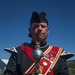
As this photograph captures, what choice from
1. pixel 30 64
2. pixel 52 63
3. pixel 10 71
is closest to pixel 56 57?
pixel 52 63

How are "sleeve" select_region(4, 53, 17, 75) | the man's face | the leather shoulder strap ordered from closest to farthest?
1. "sleeve" select_region(4, 53, 17, 75)
2. the man's face
3. the leather shoulder strap

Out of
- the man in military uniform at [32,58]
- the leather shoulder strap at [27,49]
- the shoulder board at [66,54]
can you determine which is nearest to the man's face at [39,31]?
the man in military uniform at [32,58]

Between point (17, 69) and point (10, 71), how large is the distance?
0.22 meters

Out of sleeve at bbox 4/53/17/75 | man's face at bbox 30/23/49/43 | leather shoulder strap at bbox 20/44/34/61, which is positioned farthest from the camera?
leather shoulder strap at bbox 20/44/34/61

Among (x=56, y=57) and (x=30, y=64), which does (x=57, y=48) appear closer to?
(x=56, y=57)

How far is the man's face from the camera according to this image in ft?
25.4

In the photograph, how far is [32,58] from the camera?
8.00 m

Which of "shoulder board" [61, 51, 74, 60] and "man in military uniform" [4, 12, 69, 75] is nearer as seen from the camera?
"man in military uniform" [4, 12, 69, 75]

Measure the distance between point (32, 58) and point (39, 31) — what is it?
2.48 feet

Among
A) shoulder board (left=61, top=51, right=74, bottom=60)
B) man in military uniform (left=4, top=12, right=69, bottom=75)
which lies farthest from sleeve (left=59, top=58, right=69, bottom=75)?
shoulder board (left=61, top=51, right=74, bottom=60)

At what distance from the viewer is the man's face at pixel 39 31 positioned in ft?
25.4

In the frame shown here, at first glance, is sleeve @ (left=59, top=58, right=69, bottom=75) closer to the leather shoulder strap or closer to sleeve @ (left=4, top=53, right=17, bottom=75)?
the leather shoulder strap

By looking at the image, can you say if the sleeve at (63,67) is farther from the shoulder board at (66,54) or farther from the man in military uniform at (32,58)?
the shoulder board at (66,54)

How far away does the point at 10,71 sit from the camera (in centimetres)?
762
